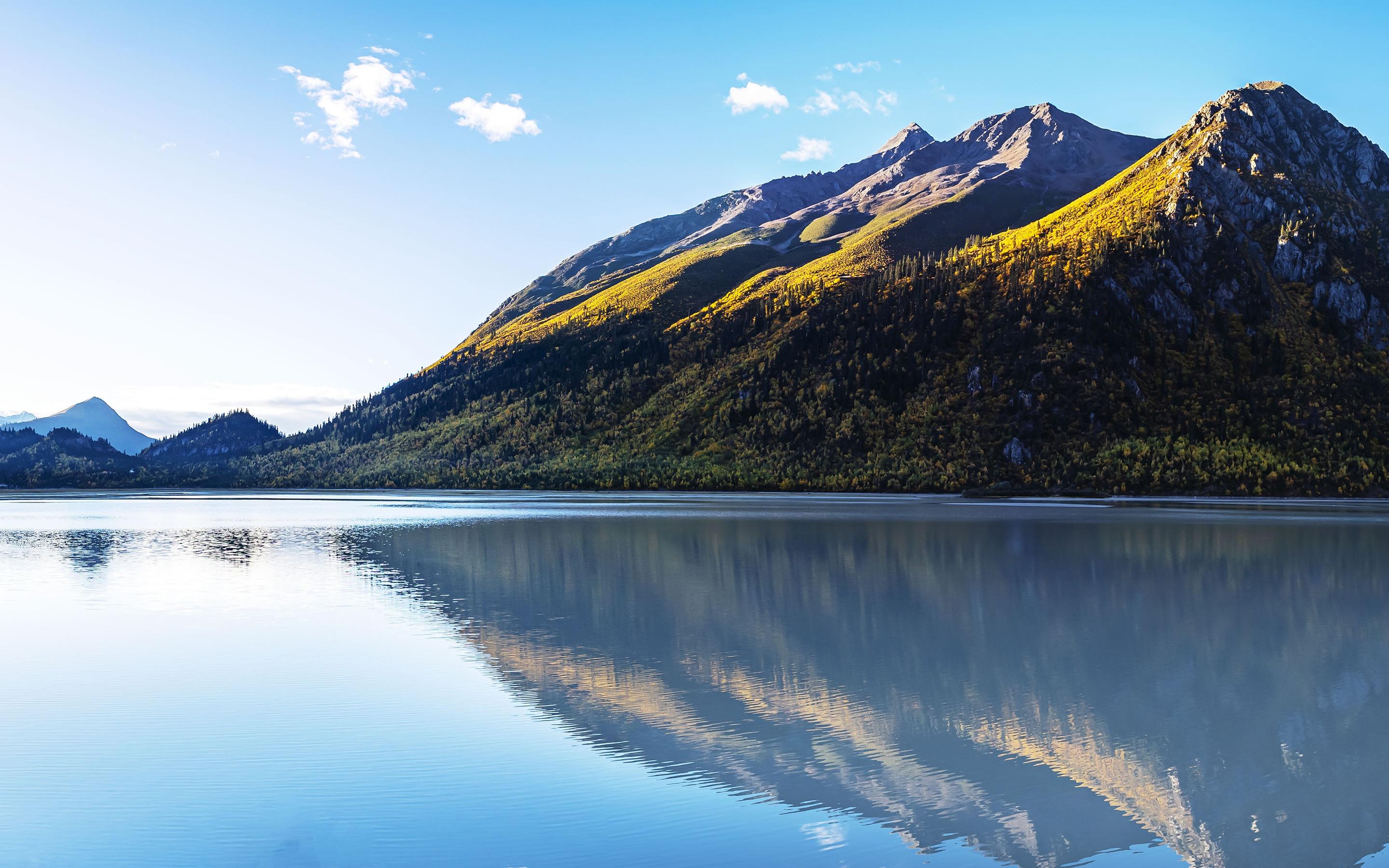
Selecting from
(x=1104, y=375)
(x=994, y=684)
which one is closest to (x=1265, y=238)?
(x=1104, y=375)

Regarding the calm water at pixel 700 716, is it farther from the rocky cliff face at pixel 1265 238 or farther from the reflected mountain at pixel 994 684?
the rocky cliff face at pixel 1265 238

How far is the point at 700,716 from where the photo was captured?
1681 cm

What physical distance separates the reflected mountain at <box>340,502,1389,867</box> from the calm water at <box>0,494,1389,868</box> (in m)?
0.09

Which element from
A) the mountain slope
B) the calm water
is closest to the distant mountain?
the mountain slope

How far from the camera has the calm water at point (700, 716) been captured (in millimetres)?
11484

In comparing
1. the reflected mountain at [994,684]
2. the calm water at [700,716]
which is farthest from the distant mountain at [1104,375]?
the calm water at [700,716]

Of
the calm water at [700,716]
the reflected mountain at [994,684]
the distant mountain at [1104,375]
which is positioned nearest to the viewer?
the calm water at [700,716]

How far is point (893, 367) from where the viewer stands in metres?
172

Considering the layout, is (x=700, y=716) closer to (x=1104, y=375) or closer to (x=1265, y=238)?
(x=1104, y=375)

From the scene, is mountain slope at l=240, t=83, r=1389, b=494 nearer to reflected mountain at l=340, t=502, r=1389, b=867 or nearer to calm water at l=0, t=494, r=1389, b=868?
reflected mountain at l=340, t=502, r=1389, b=867

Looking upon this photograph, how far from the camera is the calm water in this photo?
1148 centimetres

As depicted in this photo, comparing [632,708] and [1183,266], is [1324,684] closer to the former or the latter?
[632,708]

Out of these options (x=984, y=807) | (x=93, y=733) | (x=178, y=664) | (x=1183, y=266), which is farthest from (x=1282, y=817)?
(x=1183, y=266)

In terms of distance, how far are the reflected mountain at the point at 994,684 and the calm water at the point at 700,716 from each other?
0.09m
